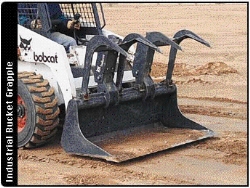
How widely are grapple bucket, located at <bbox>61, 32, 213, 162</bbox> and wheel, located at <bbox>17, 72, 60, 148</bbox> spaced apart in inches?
12.1

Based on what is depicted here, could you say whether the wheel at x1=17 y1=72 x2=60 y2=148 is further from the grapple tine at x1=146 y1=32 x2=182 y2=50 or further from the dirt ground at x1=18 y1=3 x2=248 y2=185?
the grapple tine at x1=146 y1=32 x2=182 y2=50

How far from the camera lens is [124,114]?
8023 mm

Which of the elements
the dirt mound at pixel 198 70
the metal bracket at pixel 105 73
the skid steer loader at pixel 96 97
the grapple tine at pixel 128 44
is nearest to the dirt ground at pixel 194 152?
the dirt mound at pixel 198 70

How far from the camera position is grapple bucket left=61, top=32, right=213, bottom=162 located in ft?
24.0

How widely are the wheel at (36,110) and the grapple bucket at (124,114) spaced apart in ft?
1.01

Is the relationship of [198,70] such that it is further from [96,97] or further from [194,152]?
[96,97]

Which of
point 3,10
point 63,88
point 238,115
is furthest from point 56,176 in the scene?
point 238,115

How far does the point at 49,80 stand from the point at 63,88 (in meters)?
0.37

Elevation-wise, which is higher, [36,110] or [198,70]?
[36,110]

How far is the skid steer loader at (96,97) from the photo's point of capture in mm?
7355

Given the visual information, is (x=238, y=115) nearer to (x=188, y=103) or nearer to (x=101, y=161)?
(x=188, y=103)

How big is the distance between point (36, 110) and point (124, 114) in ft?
3.81

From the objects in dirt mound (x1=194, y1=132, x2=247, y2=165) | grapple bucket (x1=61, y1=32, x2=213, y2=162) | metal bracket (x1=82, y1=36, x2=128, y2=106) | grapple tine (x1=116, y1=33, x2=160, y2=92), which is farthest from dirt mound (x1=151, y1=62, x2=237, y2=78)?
metal bracket (x1=82, y1=36, x2=128, y2=106)

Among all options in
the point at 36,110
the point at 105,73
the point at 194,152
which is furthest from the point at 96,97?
the point at 194,152
